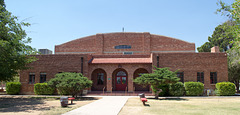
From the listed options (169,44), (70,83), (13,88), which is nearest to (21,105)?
(70,83)

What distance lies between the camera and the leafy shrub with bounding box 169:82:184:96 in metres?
20.8

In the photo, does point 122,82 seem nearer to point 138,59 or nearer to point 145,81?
point 138,59

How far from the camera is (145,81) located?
18.3 meters

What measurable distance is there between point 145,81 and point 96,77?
9241mm

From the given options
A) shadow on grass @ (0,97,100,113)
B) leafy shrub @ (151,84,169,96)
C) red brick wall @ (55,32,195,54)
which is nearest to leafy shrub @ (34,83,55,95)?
shadow on grass @ (0,97,100,113)

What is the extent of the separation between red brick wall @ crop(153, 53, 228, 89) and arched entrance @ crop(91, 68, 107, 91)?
26.2 ft

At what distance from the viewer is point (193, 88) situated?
20.9 meters

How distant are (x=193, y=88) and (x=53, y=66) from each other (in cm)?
1596

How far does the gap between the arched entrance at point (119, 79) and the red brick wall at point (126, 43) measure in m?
6.10

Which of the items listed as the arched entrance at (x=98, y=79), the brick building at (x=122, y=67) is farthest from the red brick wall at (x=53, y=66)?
the arched entrance at (x=98, y=79)

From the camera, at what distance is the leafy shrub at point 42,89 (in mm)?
22159

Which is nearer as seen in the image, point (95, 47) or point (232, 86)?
point (232, 86)

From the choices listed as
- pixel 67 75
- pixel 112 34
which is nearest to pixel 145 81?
pixel 67 75

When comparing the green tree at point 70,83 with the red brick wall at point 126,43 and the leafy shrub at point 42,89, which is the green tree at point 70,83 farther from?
the red brick wall at point 126,43
